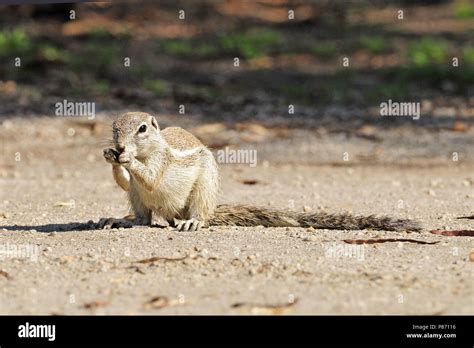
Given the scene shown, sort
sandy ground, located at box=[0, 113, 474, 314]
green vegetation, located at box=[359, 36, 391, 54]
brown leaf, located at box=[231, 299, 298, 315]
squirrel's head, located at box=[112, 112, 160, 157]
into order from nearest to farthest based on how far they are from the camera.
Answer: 1. brown leaf, located at box=[231, 299, 298, 315]
2. sandy ground, located at box=[0, 113, 474, 314]
3. squirrel's head, located at box=[112, 112, 160, 157]
4. green vegetation, located at box=[359, 36, 391, 54]

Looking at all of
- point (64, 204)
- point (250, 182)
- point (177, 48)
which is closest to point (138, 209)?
point (64, 204)

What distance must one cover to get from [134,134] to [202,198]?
83 cm

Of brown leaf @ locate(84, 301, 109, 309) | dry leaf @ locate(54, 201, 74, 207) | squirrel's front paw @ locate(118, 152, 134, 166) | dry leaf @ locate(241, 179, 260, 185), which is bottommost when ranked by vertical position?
brown leaf @ locate(84, 301, 109, 309)

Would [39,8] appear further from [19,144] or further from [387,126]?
[387,126]

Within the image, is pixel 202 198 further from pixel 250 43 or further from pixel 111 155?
pixel 250 43

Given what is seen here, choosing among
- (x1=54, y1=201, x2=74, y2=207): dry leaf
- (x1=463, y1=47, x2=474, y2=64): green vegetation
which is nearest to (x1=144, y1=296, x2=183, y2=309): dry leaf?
(x1=54, y1=201, x2=74, y2=207): dry leaf

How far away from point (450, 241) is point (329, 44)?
1075 centimetres

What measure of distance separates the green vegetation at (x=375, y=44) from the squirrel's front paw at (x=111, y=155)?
10706 millimetres

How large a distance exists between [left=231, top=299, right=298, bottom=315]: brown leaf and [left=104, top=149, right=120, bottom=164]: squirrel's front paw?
80.0 inches

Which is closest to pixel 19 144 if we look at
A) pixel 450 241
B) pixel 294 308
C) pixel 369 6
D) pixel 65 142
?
pixel 65 142

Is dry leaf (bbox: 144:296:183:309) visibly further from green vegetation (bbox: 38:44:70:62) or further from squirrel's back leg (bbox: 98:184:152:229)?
green vegetation (bbox: 38:44:70:62)

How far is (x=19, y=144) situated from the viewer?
1284cm

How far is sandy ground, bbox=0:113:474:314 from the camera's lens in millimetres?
5645

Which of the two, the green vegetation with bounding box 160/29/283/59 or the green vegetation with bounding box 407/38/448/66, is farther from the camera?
the green vegetation with bounding box 160/29/283/59
